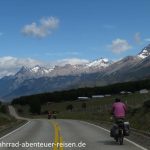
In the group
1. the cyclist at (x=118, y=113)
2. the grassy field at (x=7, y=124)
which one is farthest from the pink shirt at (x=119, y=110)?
the grassy field at (x=7, y=124)

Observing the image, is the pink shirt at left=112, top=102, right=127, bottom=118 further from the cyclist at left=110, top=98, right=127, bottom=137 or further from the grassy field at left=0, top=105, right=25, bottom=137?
the grassy field at left=0, top=105, right=25, bottom=137

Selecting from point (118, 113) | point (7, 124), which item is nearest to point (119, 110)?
point (118, 113)

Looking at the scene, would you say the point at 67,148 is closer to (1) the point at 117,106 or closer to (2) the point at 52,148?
(2) the point at 52,148

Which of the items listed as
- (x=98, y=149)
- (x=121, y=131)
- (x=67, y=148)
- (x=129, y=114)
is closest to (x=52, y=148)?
(x=67, y=148)

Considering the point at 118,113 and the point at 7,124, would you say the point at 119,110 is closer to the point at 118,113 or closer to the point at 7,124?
the point at 118,113

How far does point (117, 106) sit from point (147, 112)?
19296 millimetres

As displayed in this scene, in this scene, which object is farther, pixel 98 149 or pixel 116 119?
pixel 116 119

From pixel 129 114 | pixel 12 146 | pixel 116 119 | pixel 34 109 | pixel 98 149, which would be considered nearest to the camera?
pixel 98 149

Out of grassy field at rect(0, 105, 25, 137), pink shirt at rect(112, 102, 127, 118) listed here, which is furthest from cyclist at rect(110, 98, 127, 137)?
grassy field at rect(0, 105, 25, 137)

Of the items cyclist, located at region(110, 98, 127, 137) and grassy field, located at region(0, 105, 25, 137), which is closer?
cyclist, located at region(110, 98, 127, 137)

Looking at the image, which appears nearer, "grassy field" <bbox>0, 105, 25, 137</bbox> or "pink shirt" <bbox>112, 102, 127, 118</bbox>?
"pink shirt" <bbox>112, 102, 127, 118</bbox>

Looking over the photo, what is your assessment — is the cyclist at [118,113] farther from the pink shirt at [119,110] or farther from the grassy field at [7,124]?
the grassy field at [7,124]

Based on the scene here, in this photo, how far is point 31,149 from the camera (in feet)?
66.2

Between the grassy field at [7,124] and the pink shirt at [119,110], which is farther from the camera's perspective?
the grassy field at [7,124]
